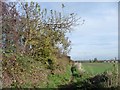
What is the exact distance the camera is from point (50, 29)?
703 inches

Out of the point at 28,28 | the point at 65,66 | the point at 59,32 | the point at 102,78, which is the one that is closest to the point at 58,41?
the point at 59,32

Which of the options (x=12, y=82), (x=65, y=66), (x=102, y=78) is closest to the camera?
(x=12, y=82)

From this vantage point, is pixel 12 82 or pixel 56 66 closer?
pixel 12 82

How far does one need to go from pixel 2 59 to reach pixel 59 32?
7.70 metres

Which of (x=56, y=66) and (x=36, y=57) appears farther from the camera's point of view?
(x=56, y=66)

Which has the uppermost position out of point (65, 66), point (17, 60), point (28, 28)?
point (28, 28)

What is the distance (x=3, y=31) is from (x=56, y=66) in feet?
23.8

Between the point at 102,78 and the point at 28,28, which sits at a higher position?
the point at 28,28

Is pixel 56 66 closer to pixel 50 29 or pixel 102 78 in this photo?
pixel 50 29

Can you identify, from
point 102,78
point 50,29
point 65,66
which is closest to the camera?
point 102,78

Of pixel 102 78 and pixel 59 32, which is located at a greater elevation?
pixel 59 32

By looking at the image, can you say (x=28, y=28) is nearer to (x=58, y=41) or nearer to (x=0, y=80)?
(x=58, y=41)

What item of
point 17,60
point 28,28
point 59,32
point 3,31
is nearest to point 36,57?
point 28,28

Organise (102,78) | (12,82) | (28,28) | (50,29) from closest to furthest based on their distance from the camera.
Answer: (12,82) < (102,78) < (28,28) < (50,29)
